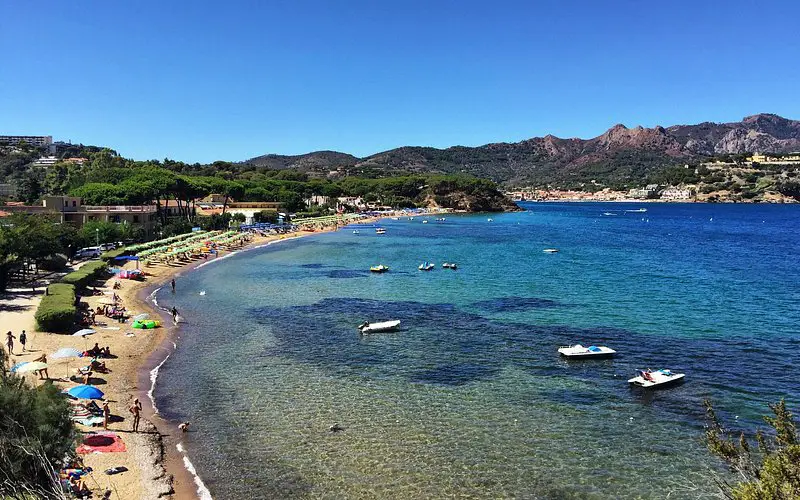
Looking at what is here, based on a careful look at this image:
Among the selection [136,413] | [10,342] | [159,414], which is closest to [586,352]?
[159,414]

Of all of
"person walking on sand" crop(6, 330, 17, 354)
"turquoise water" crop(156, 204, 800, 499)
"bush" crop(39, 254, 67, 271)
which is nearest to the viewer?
"turquoise water" crop(156, 204, 800, 499)

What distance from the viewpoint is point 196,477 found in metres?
16.8

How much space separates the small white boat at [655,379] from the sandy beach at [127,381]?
18.6 meters

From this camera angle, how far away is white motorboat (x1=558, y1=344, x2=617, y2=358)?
2777 cm

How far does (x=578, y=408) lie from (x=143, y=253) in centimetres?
5059

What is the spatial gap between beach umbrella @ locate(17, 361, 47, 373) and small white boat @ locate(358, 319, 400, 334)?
54.2 ft

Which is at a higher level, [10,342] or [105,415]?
[10,342]

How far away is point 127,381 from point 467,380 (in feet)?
50.8

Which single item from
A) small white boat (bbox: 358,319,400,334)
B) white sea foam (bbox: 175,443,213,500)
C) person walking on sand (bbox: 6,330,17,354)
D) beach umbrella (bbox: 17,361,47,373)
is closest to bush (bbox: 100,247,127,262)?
person walking on sand (bbox: 6,330,17,354)

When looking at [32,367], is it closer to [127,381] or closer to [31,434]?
[127,381]

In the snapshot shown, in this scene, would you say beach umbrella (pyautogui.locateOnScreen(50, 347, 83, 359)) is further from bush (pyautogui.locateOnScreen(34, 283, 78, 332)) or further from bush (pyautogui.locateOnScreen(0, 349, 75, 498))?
bush (pyautogui.locateOnScreen(0, 349, 75, 498))

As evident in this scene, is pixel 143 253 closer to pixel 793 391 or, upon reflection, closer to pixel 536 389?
pixel 536 389

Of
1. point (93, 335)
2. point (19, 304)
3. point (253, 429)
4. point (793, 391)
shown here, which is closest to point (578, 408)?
point (793, 391)

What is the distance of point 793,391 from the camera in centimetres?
2356
